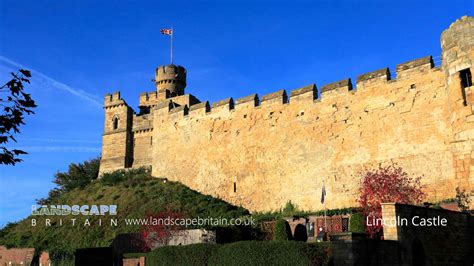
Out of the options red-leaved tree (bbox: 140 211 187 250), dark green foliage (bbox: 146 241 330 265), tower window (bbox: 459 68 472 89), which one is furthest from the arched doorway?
red-leaved tree (bbox: 140 211 187 250)

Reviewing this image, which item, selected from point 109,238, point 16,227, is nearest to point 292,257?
point 109,238

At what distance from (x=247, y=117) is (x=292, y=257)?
19928 millimetres

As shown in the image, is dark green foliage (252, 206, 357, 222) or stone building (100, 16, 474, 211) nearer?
stone building (100, 16, 474, 211)

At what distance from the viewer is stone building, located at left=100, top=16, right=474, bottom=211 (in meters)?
21.0

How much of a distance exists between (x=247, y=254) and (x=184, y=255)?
2.98 meters

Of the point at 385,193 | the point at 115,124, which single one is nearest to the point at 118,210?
the point at 115,124

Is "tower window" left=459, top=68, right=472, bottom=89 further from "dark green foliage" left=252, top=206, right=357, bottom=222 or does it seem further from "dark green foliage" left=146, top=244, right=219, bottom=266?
"dark green foliage" left=146, top=244, right=219, bottom=266

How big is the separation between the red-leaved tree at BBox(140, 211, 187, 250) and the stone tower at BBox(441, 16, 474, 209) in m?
12.3

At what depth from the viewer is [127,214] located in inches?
1256

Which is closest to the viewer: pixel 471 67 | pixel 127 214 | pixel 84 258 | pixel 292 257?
pixel 292 257

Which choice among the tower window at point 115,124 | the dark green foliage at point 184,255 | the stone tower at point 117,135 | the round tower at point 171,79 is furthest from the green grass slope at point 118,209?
the dark green foliage at point 184,255

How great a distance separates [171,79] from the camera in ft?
156

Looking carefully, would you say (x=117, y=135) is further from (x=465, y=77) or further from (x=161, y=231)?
(x=465, y=77)

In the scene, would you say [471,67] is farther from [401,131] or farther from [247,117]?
[247,117]
